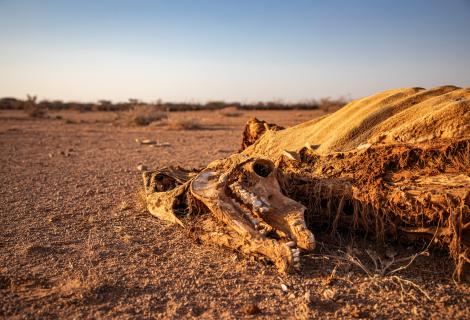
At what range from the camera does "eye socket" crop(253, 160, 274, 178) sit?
3.61 meters

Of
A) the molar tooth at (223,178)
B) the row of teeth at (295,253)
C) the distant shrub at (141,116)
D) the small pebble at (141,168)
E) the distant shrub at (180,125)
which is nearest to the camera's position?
the row of teeth at (295,253)

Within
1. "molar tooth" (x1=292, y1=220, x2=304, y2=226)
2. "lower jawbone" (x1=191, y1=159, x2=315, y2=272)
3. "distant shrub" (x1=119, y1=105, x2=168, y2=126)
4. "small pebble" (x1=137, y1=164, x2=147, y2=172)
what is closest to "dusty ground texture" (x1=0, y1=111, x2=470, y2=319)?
"lower jawbone" (x1=191, y1=159, x2=315, y2=272)

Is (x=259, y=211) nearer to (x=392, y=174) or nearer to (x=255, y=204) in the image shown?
(x=255, y=204)

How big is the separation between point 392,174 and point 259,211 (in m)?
1.24

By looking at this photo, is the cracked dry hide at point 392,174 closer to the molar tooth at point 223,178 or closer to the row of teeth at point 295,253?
the row of teeth at point 295,253

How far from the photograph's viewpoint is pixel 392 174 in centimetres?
355

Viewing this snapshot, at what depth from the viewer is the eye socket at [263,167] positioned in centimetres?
361

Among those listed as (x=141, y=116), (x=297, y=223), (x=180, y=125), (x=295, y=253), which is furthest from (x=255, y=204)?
(x=141, y=116)

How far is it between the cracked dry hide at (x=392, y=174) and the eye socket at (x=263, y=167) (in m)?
0.07

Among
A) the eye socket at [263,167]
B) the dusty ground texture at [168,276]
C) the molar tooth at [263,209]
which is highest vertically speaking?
the eye socket at [263,167]

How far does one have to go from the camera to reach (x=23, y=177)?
6883 millimetres

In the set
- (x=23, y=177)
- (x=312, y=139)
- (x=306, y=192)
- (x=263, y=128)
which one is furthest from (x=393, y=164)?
(x=23, y=177)

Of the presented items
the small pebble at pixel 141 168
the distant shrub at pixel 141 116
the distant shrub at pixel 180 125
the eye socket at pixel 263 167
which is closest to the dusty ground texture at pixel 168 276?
the eye socket at pixel 263 167

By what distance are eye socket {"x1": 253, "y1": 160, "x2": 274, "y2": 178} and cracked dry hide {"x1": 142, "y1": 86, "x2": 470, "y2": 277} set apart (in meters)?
0.07
